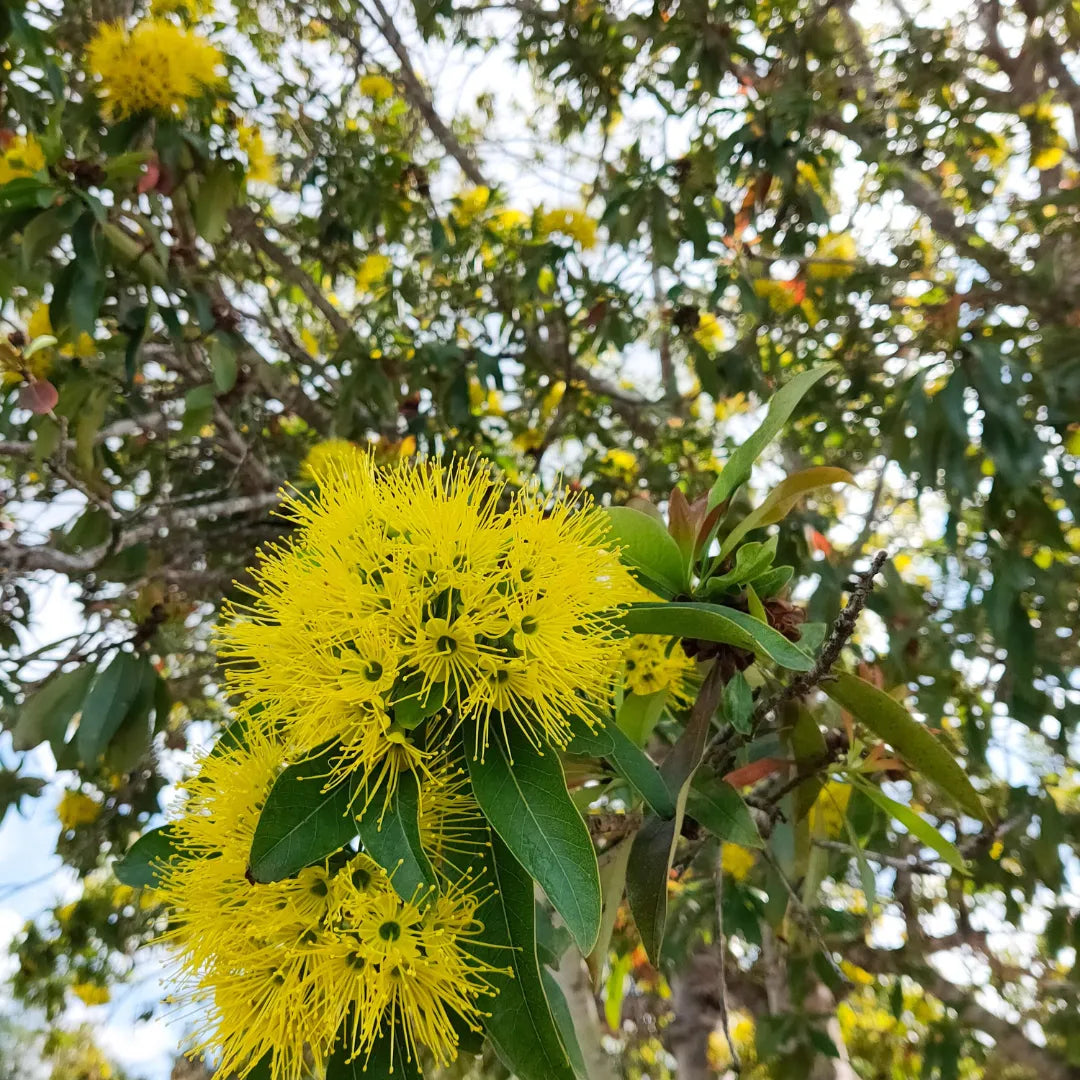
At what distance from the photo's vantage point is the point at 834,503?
9.37ft

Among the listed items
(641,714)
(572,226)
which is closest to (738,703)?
(641,714)

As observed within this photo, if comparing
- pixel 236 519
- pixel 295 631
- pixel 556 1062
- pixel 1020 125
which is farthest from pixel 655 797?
pixel 1020 125

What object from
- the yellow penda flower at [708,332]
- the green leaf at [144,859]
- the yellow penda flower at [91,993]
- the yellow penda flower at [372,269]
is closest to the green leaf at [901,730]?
the green leaf at [144,859]

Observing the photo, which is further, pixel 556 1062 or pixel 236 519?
pixel 236 519

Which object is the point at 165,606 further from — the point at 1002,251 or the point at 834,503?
the point at 1002,251

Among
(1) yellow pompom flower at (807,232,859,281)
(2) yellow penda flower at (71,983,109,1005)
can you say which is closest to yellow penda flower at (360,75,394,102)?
(1) yellow pompom flower at (807,232,859,281)

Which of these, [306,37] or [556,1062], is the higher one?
[306,37]

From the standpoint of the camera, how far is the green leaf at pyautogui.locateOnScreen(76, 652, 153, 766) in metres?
1.50

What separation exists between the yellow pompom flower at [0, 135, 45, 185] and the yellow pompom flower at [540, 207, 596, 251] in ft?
5.03

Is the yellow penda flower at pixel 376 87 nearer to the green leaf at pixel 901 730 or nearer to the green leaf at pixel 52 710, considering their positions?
the green leaf at pixel 52 710

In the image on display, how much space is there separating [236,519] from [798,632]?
83.6 inches

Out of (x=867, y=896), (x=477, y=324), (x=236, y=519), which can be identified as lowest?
(x=867, y=896)

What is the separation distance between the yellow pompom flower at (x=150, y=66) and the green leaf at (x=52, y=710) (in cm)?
147

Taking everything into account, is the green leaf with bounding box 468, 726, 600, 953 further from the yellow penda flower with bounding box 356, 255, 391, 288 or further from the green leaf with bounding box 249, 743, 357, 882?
the yellow penda flower with bounding box 356, 255, 391, 288
